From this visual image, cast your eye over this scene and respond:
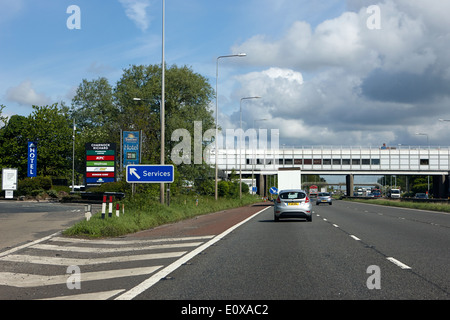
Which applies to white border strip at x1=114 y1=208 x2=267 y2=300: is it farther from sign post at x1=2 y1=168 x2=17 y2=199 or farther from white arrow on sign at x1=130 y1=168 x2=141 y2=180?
sign post at x1=2 y1=168 x2=17 y2=199

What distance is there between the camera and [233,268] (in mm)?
10250

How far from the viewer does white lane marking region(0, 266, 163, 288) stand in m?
9.06

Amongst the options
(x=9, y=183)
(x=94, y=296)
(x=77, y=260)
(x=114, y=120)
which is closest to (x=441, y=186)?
(x=114, y=120)

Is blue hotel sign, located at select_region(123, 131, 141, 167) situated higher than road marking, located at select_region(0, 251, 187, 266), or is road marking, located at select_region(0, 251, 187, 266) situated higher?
blue hotel sign, located at select_region(123, 131, 141, 167)

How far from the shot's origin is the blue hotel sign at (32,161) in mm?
66625

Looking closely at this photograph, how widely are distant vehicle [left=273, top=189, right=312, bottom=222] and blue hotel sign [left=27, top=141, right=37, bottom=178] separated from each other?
156 feet

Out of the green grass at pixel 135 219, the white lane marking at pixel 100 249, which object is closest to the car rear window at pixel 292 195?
the green grass at pixel 135 219

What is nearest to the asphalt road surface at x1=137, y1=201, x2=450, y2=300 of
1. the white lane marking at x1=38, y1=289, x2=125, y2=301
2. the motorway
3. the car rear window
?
the motorway

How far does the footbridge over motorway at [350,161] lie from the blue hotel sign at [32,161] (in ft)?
123

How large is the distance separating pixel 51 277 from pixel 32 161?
60909mm

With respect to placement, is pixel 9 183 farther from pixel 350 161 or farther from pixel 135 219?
pixel 350 161

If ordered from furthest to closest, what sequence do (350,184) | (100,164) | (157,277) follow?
(350,184)
(100,164)
(157,277)

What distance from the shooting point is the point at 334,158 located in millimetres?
98875
